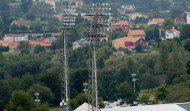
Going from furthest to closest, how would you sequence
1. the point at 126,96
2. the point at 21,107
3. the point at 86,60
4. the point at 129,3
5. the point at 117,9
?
the point at 129,3
the point at 117,9
the point at 86,60
the point at 126,96
the point at 21,107

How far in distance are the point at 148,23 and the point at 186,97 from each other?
3223 inches

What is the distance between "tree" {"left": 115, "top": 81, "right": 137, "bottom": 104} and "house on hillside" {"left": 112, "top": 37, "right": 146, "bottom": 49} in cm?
4058

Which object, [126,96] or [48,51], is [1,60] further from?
[126,96]

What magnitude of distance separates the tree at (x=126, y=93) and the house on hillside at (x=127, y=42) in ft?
133

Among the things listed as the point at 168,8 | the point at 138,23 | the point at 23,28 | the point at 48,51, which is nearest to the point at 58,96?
the point at 48,51

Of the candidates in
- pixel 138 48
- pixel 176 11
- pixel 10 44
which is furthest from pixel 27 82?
pixel 176 11

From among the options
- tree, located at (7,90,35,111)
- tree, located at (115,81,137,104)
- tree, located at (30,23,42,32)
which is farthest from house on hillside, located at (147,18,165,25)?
tree, located at (7,90,35,111)

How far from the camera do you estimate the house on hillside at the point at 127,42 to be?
105m

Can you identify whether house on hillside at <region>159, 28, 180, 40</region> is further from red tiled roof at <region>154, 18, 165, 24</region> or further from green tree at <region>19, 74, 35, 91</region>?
green tree at <region>19, 74, 35, 91</region>

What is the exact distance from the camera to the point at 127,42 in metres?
107

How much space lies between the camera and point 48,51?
342 feet

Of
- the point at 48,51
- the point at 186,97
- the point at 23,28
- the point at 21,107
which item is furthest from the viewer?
the point at 23,28

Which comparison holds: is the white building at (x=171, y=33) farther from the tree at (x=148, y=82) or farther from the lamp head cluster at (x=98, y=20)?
the lamp head cluster at (x=98, y=20)

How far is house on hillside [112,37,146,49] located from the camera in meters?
105
